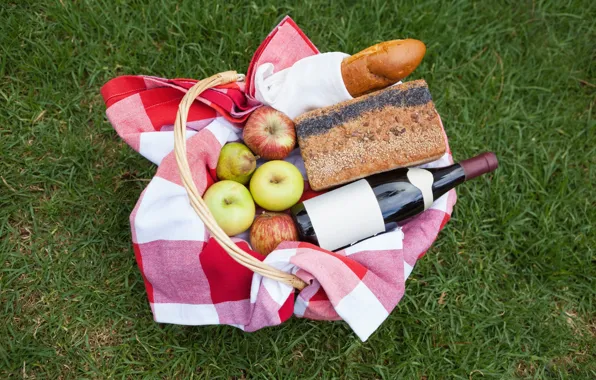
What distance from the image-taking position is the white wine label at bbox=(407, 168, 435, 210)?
1.42m

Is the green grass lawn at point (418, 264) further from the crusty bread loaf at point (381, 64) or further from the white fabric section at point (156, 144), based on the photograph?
the crusty bread loaf at point (381, 64)

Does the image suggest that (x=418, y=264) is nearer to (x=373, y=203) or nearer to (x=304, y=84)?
(x=373, y=203)

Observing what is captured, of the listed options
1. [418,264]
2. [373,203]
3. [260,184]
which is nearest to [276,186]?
[260,184]

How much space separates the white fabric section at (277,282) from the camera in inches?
49.4

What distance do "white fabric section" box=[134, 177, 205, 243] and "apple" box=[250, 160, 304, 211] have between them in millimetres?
212

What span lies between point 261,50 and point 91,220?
769 mm

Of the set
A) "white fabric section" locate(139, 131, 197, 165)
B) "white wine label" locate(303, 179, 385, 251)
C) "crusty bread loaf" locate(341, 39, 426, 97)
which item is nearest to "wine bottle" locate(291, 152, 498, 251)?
"white wine label" locate(303, 179, 385, 251)

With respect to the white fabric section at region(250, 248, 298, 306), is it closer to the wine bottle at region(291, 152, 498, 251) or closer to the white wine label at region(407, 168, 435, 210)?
the wine bottle at region(291, 152, 498, 251)

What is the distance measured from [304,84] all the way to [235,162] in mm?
307

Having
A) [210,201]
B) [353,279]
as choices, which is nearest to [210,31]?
[210,201]

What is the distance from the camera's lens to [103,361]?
1.54 m

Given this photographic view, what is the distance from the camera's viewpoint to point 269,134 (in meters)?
1.44

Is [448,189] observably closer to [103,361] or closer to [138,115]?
[138,115]

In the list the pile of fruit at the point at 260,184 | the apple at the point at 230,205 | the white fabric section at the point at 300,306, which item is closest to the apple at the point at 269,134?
the pile of fruit at the point at 260,184
